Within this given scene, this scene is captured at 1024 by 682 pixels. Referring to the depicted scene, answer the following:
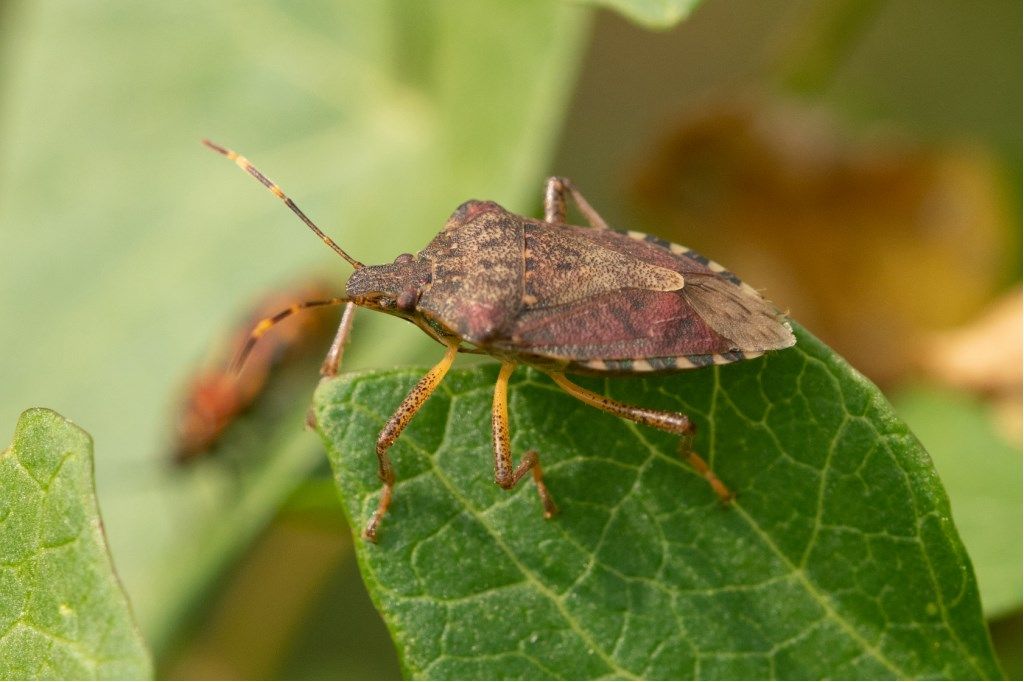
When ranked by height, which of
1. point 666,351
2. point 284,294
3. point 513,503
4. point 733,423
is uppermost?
point 284,294

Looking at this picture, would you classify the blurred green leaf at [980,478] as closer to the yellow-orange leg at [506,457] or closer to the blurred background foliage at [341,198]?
the blurred background foliage at [341,198]

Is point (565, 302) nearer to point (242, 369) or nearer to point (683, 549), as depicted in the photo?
point (683, 549)

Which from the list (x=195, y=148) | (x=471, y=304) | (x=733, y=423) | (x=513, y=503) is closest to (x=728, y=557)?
(x=733, y=423)

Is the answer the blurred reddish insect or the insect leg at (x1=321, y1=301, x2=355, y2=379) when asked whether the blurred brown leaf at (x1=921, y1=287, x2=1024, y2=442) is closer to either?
the insect leg at (x1=321, y1=301, x2=355, y2=379)

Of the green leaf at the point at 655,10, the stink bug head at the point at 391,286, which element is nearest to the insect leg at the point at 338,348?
the stink bug head at the point at 391,286

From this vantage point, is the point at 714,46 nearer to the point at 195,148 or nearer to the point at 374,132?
the point at 374,132

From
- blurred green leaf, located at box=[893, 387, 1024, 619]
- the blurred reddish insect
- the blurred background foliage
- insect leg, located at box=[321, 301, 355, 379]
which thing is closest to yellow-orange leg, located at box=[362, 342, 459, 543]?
insect leg, located at box=[321, 301, 355, 379]
